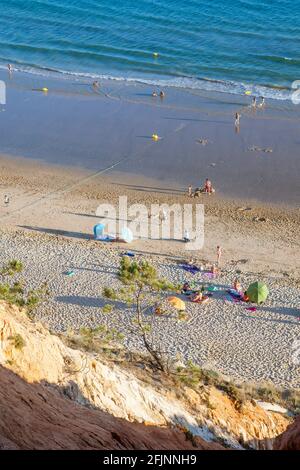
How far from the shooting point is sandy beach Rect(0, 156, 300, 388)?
1934cm

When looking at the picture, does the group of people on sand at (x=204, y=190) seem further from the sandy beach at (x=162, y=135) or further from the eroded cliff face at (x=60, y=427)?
the eroded cliff face at (x=60, y=427)

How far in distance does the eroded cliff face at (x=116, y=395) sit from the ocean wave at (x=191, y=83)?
30.5 meters

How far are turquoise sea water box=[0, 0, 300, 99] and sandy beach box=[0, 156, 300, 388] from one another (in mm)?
15249

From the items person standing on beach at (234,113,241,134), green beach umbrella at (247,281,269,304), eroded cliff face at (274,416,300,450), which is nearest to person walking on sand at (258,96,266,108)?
person standing on beach at (234,113,241,134)

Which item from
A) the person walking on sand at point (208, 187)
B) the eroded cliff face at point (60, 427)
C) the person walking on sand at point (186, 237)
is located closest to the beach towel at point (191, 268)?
the person walking on sand at point (186, 237)

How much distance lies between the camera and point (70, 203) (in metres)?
29.2

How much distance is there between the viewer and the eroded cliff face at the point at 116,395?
1157cm

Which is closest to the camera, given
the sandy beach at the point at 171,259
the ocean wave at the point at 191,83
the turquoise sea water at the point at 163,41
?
the sandy beach at the point at 171,259

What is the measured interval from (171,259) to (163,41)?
29.8 meters

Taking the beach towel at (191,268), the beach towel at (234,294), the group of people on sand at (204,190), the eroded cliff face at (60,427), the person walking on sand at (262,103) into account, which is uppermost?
the person walking on sand at (262,103)

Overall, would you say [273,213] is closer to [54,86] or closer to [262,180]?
[262,180]

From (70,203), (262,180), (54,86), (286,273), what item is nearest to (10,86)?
(54,86)

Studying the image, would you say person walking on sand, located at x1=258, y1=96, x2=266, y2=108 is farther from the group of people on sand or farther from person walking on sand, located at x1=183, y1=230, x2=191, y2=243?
person walking on sand, located at x1=183, y1=230, x2=191, y2=243

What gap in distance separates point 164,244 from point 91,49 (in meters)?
28.7
